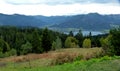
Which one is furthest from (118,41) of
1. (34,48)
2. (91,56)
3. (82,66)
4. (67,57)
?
(34,48)

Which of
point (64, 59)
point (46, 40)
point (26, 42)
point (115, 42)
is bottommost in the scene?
point (26, 42)

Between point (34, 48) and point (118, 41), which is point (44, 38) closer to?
point (34, 48)

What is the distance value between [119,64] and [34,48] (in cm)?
7999

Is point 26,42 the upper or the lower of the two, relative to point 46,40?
lower

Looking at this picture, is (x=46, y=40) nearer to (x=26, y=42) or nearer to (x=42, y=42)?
(x=42, y=42)

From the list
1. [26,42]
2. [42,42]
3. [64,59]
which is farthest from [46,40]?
[64,59]

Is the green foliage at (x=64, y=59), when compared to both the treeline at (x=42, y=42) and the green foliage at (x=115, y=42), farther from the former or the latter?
the green foliage at (x=115, y=42)

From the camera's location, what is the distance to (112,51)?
2531 centimetres

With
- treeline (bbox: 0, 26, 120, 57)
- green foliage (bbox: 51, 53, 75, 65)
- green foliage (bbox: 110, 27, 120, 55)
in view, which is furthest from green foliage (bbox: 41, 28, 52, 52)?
green foliage (bbox: 51, 53, 75, 65)

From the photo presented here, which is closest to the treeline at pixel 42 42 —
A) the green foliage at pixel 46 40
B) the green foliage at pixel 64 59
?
the green foliage at pixel 46 40

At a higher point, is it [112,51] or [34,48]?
[112,51]

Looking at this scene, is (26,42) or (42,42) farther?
(26,42)

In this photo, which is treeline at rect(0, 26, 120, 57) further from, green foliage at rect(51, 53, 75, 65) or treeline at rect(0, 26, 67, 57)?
green foliage at rect(51, 53, 75, 65)

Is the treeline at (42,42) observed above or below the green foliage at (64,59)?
below
